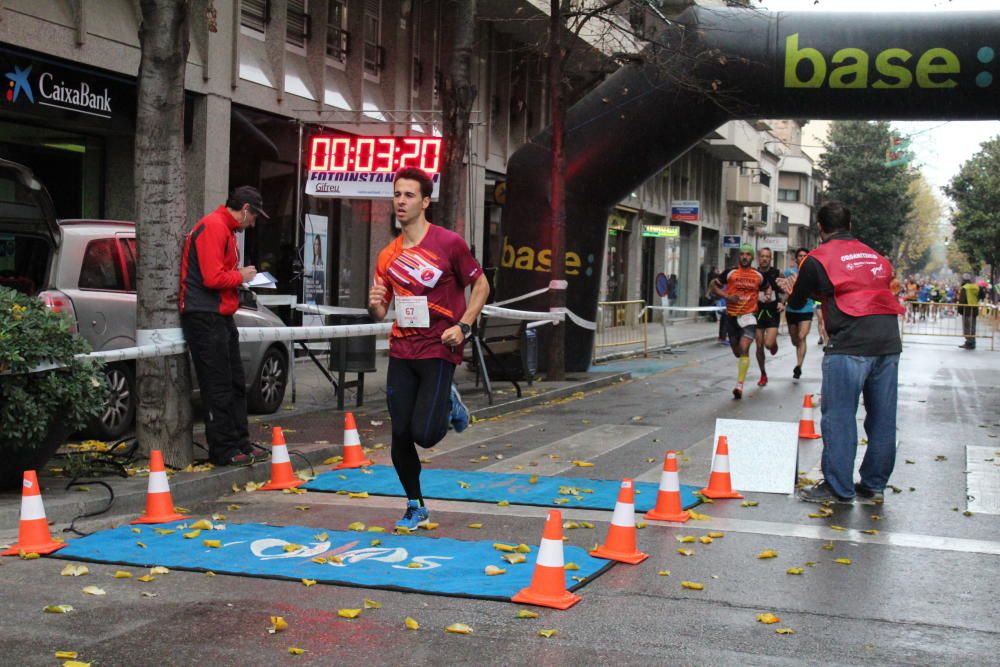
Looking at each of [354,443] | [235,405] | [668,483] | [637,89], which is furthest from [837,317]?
[637,89]

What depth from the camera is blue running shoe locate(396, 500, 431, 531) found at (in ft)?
22.8

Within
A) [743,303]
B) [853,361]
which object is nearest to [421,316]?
[853,361]

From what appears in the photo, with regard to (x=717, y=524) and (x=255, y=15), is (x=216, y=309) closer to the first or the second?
(x=717, y=524)

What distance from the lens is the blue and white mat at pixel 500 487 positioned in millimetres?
7918

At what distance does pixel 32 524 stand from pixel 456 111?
10010 mm

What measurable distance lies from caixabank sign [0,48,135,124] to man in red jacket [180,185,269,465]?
5.92 metres

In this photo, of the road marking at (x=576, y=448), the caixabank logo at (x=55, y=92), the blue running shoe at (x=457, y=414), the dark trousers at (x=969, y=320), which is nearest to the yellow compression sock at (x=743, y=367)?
the road marking at (x=576, y=448)

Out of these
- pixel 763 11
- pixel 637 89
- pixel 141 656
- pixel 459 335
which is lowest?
pixel 141 656

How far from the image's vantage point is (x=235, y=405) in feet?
29.5

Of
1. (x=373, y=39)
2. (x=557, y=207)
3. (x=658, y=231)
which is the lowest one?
(x=557, y=207)

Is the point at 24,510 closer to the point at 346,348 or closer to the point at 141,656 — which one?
the point at 141,656

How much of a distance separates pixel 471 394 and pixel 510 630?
9.66m

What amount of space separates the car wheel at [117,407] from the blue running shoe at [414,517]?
406 cm

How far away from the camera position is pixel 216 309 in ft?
28.3
